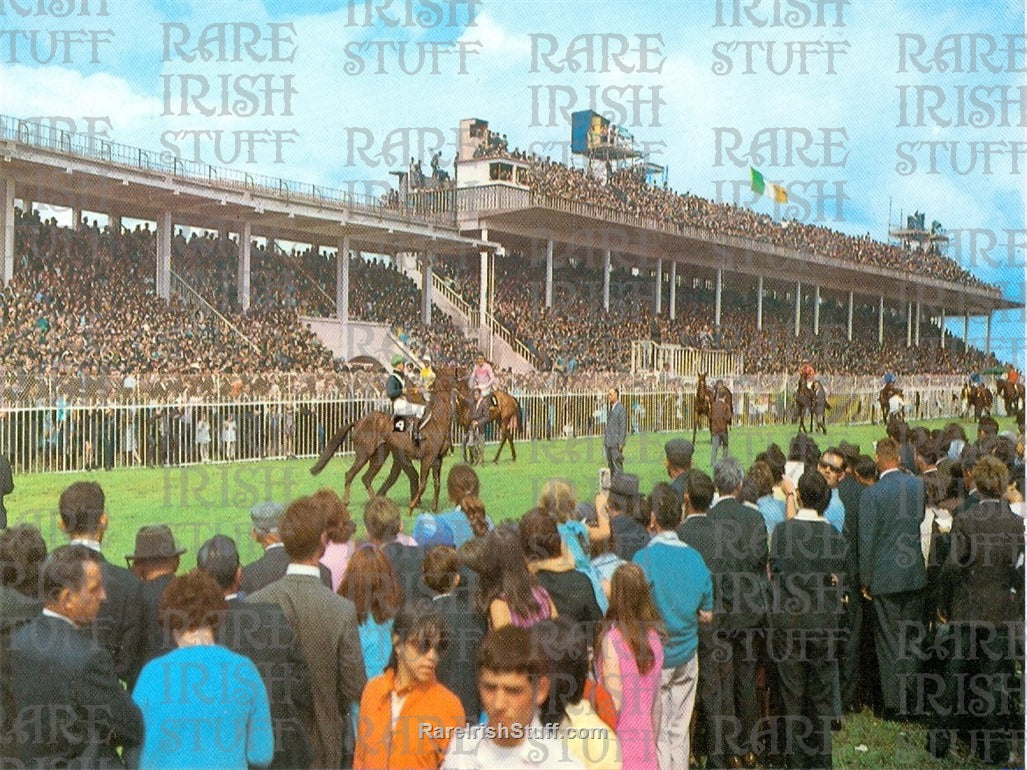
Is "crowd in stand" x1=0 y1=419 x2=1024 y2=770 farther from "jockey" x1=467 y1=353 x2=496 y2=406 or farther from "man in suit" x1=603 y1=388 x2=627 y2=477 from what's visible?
"jockey" x1=467 y1=353 x2=496 y2=406

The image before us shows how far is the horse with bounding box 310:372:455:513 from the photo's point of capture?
12297mm

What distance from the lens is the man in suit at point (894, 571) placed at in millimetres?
5855

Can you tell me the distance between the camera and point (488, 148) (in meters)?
30.3

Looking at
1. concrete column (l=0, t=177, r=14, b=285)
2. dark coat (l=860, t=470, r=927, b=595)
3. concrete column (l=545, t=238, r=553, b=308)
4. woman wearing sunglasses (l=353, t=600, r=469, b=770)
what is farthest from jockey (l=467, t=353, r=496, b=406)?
woman wearing sunglasses (l=353, t=600, r=469, b=770)

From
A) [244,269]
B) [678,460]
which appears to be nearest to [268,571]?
[678,460]

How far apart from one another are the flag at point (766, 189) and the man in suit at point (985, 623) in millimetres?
24374

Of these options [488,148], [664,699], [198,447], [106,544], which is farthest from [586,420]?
[664,699]

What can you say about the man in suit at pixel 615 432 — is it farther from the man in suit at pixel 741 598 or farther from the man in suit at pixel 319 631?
the man in suit at pixel 319 631

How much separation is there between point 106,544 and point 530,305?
18605 millimetres

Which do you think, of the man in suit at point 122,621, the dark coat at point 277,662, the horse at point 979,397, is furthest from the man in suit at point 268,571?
the horse at point 979,397

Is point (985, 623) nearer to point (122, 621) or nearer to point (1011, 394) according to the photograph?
point (122, 621)

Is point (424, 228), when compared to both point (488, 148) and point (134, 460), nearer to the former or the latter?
point (488, 148)

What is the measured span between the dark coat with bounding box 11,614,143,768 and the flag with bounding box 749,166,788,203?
27437 millimetres

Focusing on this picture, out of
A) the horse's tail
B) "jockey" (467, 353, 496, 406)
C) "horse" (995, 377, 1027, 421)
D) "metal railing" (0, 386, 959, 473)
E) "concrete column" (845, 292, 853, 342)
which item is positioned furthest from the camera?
"concrete column" (845, 292, 853, 342)
